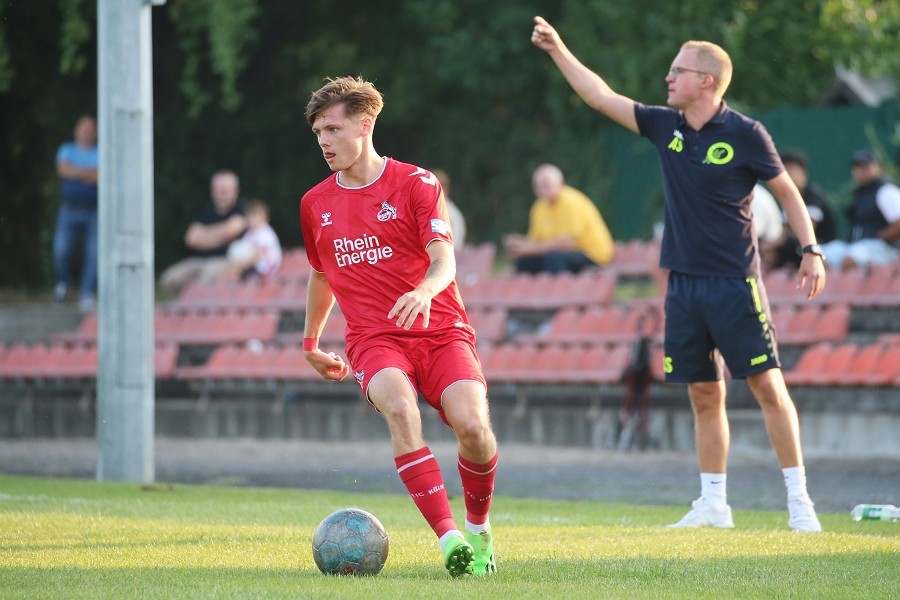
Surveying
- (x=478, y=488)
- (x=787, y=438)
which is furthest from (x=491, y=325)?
(x=478, y=488)

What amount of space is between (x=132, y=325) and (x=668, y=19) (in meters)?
14.8

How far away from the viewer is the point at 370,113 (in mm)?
6551

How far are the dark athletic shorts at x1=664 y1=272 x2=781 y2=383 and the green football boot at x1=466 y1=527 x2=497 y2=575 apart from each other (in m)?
2.05

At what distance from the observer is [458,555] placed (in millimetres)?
5895

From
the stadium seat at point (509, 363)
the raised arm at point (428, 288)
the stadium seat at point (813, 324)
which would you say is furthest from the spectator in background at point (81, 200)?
the raised arm at point (428, 288)

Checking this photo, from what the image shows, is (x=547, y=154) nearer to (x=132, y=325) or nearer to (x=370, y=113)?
(x=132, y=325)

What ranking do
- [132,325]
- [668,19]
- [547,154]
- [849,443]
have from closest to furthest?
[132,325], [849,443], [668,19], [547,154]

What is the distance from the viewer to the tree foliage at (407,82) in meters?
22.2

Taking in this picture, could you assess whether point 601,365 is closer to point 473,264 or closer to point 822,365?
point 822,365

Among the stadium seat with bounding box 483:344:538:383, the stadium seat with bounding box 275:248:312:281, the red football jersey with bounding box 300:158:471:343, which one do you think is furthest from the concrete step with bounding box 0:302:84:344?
the red football jersey with bounding box 300:158:471:343

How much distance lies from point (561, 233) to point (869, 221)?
3.36m

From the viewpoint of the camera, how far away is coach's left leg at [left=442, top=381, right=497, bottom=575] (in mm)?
6172

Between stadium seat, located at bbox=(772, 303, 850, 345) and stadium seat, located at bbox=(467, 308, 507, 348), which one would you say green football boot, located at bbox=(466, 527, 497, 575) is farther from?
stadium seat, located at bbox=(467, 308, 507, 348)

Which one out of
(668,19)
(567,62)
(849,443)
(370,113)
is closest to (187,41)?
(668,19)
